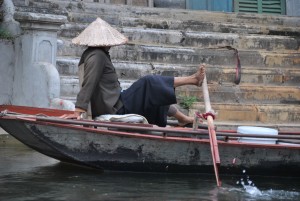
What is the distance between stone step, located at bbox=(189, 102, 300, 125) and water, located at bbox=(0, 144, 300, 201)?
133 inches

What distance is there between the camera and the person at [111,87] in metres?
6.68

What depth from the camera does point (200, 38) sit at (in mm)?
12047

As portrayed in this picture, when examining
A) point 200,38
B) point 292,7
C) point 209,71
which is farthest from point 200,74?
point 292,7

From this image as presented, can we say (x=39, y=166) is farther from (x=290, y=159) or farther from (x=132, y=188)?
(x=290, y=159)

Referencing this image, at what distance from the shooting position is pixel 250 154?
6625 millimetres

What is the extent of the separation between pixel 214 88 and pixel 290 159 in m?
4.19

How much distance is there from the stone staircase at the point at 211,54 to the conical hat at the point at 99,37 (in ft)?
7.22

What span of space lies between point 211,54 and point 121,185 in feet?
19.5

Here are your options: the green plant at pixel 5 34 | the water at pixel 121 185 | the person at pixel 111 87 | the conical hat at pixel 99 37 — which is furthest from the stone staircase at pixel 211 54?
the water at pixel 121 185

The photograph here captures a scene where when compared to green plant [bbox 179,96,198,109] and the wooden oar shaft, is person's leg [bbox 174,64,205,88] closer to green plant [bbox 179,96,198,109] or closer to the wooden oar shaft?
the wooden oar shaft

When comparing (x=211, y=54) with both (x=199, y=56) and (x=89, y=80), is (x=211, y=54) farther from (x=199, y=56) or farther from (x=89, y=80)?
(x=89, y=80)

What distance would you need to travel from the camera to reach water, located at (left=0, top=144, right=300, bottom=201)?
5.63 meters

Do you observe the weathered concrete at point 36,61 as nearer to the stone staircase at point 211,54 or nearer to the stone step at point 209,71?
the stone staircase at point 211,54

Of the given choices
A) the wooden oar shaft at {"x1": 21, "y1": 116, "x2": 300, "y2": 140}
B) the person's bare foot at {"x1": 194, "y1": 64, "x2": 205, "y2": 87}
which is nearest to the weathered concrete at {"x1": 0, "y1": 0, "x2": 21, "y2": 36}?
the wooden oar shaft at {"x1": 21, "y1": 116, "x2": 300, "y2": 140}
